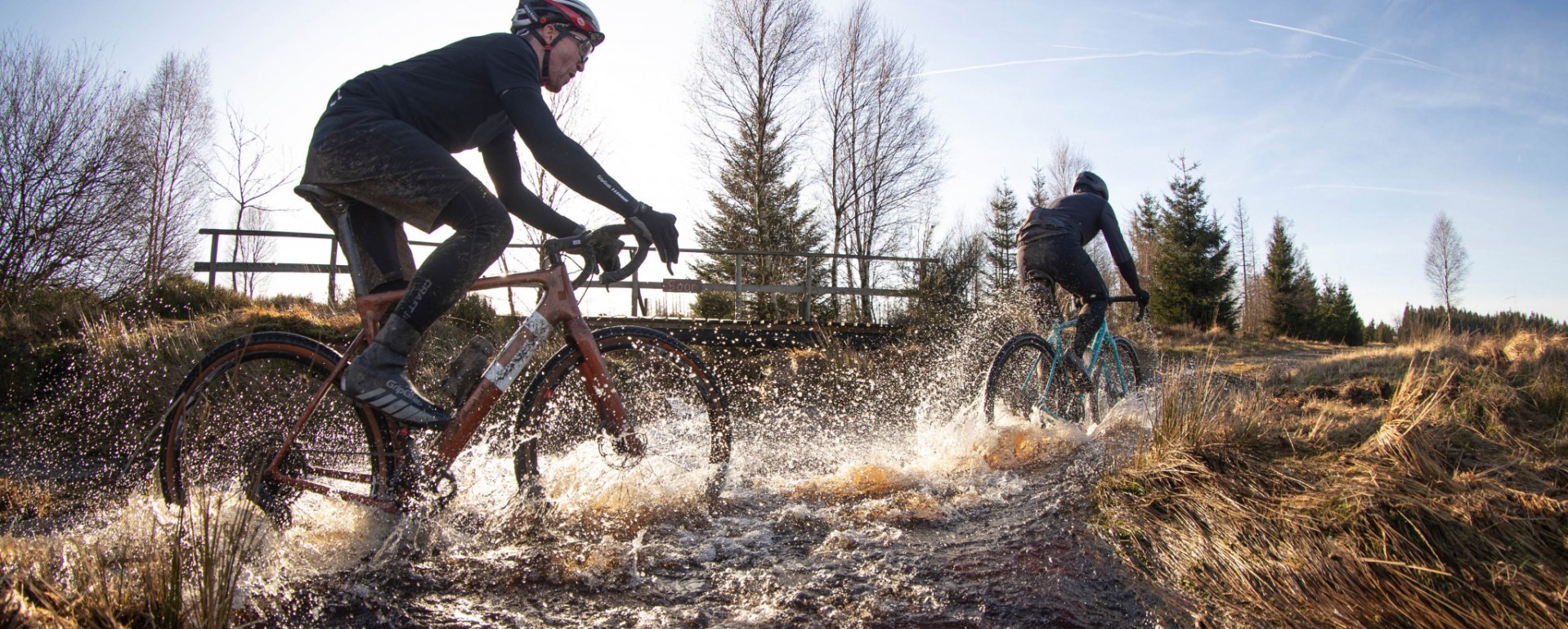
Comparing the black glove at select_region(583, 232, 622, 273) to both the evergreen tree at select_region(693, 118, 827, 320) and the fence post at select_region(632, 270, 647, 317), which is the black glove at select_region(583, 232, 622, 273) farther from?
the evergreen tree at select_region(693, 118, 827, 320)

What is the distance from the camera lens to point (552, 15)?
2.77 m

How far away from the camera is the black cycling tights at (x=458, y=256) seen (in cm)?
250

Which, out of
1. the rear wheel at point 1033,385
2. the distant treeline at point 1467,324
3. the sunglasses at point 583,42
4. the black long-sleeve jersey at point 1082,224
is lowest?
the rear wheel at point 1033,385

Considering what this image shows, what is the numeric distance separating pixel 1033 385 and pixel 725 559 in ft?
10.2

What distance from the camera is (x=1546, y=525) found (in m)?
1.79

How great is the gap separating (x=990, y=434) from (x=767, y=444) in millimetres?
1380

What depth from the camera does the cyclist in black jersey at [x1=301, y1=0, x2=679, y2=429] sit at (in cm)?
248

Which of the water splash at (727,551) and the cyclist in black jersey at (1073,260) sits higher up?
the cyclist in black jersey at (1073,260)

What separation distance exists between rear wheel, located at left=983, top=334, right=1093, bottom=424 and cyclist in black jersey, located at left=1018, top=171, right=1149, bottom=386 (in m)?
0.16

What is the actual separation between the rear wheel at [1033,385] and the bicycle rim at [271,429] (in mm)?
3224

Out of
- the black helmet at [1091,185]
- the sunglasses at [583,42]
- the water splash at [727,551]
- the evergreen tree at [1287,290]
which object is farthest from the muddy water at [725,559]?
the evergreen tree at [1287,290]

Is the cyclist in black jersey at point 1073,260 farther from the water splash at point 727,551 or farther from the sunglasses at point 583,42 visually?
the sunglasses at point 583,42

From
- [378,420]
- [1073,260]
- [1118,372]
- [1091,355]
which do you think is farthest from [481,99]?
[1118,372]

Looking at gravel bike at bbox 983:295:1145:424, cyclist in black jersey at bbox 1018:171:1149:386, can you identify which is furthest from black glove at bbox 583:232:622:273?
cyclist in black jersey at bbox 1018:171:1149:386
